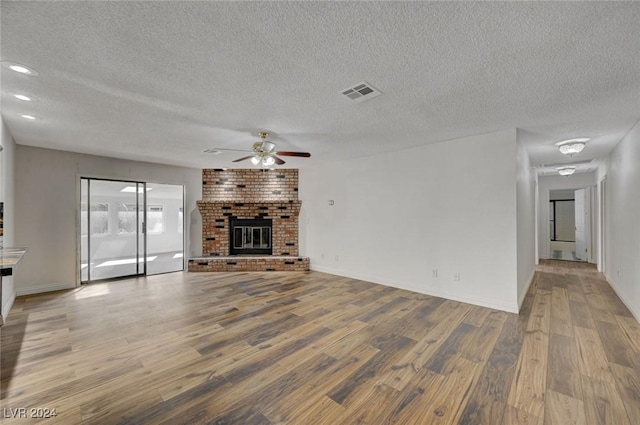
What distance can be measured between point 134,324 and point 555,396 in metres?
4.04

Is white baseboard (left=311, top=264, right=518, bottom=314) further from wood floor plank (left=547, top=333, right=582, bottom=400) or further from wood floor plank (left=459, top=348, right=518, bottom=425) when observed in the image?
wood floor plank (left=459, top=348, right=518, bottom=425)

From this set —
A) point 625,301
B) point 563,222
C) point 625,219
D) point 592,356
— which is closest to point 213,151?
point 592,356

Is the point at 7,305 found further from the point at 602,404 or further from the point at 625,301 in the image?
the point at 625,301

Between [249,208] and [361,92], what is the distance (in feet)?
15.2

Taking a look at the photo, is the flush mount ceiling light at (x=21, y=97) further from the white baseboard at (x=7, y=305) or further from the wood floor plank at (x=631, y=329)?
the wood floor plank at (x=631, y=329)

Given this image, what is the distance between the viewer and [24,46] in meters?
1.80

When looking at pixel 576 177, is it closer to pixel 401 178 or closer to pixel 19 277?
pixel 401 178

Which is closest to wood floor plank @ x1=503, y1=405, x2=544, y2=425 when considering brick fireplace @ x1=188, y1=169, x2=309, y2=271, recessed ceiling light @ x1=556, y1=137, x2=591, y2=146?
recessed ceiling light @ x1=556, y1=137, x2=591, y2=146

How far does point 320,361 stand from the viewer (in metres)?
2.36

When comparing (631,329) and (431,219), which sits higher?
Answer: (431,219)

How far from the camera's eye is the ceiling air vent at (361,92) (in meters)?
2.39

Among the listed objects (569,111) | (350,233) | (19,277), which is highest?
(569,111)

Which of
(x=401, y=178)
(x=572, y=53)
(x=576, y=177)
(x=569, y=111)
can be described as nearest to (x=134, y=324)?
(x=401, y=178)

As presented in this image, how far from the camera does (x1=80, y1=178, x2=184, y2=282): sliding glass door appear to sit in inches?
211
